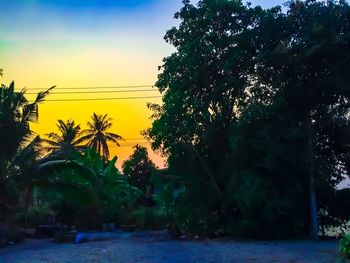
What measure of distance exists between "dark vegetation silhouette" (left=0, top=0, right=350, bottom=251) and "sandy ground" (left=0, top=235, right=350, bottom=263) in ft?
6.36

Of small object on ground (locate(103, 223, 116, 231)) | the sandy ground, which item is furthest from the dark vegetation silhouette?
small object on ground (locate(103, 223, 116, 231))

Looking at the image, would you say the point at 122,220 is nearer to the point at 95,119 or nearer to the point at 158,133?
the point at 158,133

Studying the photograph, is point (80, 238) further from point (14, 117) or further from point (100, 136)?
point (100, 136)

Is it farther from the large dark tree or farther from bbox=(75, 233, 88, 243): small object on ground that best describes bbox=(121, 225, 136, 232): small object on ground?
the large dark tree

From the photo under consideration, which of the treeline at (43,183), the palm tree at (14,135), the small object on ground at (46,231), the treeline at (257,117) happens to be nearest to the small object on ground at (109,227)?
the treeline at (43,183)

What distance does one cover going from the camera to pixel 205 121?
18734mm

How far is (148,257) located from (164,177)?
890 centimetres

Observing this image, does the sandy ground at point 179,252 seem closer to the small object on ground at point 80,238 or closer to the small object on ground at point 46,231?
the small object on ground at point 80,238

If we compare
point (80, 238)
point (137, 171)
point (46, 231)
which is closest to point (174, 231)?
point (80, 238)

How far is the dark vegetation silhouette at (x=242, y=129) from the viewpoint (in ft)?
55.1

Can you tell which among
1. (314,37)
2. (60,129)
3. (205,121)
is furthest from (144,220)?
(60,129)

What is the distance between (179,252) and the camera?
43.9 ft

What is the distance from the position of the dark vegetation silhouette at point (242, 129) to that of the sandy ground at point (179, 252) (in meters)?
1.94

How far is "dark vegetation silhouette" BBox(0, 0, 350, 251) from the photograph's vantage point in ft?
55.1
